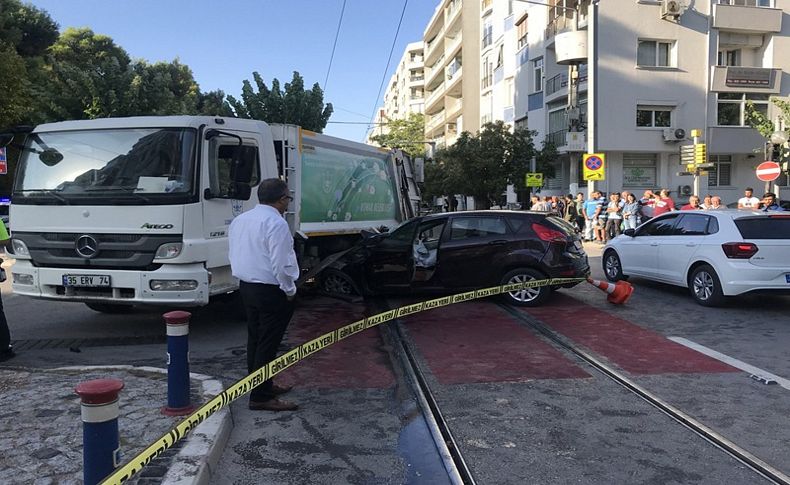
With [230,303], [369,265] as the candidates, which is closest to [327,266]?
[369,265]

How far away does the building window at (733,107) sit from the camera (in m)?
29.4

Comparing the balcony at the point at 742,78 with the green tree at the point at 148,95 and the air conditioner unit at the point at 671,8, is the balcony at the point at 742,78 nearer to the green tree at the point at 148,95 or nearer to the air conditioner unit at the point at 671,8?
the air conditioner unit at the point at 671,8

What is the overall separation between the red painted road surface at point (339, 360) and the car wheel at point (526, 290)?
2.27 m

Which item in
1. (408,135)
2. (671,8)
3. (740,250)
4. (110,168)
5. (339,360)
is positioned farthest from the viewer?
(408,135)

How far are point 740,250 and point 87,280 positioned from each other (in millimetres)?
8521

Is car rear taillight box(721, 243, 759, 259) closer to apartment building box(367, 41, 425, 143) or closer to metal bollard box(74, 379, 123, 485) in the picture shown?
metal bollard box(74, 379, 123, 485)

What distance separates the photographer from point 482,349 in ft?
21.6

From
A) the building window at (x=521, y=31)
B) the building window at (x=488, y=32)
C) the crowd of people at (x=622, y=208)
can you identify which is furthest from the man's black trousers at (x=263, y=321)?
the building window at (x=488, y=32)

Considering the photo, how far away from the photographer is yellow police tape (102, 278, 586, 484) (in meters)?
2.72

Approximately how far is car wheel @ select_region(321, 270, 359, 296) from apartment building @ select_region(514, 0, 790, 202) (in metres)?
20.5

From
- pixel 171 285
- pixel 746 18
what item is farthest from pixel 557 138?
pixel 171 285

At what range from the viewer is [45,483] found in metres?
3.32

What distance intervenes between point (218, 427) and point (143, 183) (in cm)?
351

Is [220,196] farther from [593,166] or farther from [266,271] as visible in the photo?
[593,166]
